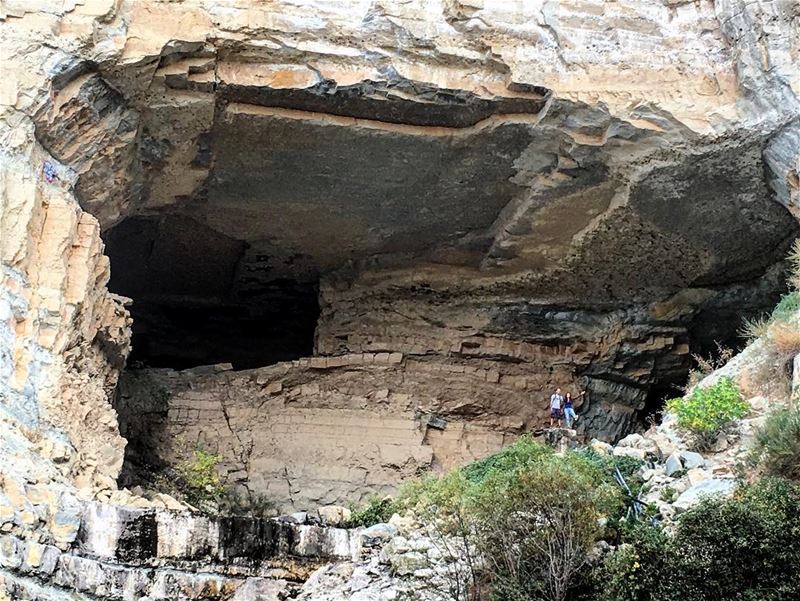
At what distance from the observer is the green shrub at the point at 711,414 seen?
10.9 meters

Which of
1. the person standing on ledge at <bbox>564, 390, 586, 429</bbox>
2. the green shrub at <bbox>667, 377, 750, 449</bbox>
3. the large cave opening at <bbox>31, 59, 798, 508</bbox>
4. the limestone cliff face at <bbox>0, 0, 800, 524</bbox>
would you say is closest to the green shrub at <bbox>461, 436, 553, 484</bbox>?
the green shrub at <bbox>667, 377, 750, 449</bbox>

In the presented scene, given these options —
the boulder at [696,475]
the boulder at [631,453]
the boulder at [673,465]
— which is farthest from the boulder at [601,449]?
the boulder at [696,475]

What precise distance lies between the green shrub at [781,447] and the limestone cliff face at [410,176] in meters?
4.27

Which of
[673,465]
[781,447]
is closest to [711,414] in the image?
[673,465]

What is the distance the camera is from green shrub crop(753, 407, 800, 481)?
30.7 ft

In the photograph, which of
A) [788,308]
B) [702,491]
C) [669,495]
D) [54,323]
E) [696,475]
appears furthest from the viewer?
[788,308]

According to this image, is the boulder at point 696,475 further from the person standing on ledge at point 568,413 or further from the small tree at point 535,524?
the person standing on ledge at point 568,413

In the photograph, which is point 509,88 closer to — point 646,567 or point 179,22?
point 179,22

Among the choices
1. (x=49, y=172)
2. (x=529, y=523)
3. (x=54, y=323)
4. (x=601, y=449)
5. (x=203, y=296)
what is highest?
(x=203, y=296)

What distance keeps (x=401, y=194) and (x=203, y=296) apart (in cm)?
487

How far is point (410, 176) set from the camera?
14.0m

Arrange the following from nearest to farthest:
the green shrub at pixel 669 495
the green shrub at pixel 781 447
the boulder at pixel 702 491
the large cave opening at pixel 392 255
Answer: the green shrub at pixel 781 447
the boulder at pixel 702 491
the green shrub at pixel 669 495
the large cave opening at pixel 392 255

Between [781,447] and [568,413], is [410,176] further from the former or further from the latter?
[781,447]

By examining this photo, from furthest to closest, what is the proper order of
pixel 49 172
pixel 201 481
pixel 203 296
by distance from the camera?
pixel 203 296
pixel 201 481
pixel 49 172
